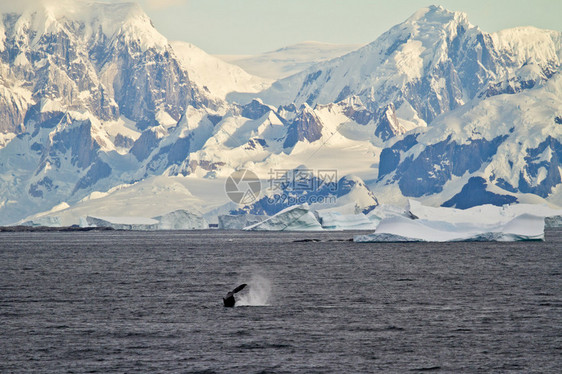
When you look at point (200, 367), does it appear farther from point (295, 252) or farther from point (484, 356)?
point (295, 252)

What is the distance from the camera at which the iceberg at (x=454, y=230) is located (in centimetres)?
15812

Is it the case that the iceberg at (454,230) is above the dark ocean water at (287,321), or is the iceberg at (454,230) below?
above

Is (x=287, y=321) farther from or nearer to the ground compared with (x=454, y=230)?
nearer to the ground

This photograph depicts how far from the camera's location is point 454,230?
166m

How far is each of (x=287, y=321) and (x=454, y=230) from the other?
108 metres

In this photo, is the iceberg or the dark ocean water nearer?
the dark ocean water

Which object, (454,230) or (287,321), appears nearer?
(287,321)

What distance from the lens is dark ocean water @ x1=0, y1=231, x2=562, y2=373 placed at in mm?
47531

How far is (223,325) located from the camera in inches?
2356

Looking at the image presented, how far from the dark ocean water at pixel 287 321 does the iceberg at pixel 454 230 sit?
153ft

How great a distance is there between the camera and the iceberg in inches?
6225

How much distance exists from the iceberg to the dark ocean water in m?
46.8

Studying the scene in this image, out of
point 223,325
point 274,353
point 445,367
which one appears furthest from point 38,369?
point 445,367

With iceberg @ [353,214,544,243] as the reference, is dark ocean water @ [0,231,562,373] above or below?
below
